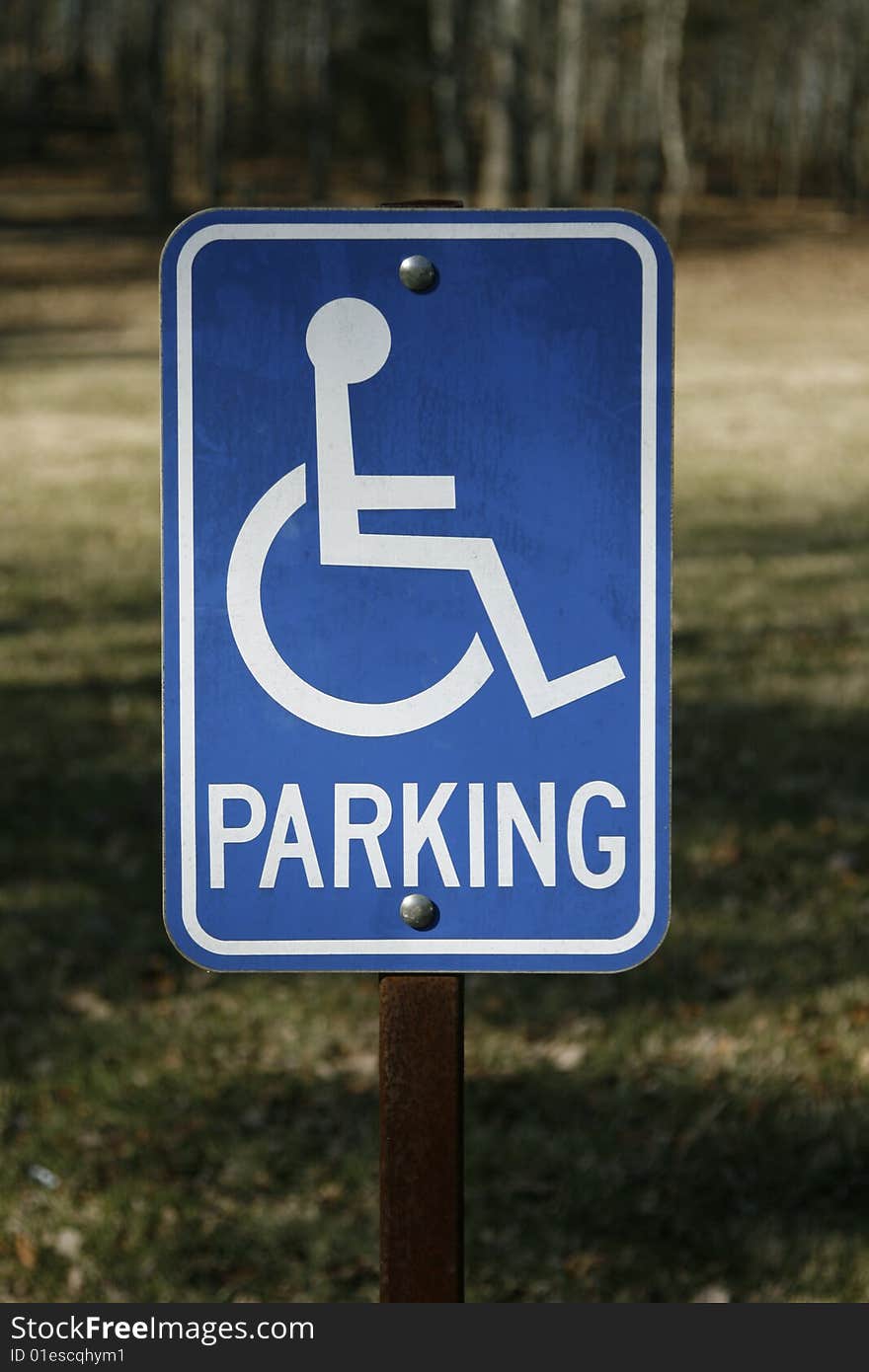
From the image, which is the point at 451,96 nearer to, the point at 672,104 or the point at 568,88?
the point at 568,88

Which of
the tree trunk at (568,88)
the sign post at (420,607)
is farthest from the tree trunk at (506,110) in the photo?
the sign post at (420,607)

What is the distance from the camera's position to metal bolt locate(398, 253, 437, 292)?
67.1 inches

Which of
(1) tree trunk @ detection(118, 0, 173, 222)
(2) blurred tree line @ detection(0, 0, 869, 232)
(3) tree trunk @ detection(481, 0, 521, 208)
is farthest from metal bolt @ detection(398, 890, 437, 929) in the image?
(1) tree trunk @ detection(118, 0, 173, 222)

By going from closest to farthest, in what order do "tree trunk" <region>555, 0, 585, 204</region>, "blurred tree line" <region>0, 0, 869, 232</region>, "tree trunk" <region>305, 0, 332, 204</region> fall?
"blurred tree line" <region>0, 0, 869, 232</region> < "tree trunk" <region>555, 0, 585, 204</region> < "tree trunk" <region>305, 0, 332, 204</region>

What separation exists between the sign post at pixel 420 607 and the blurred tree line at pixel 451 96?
33321 mm

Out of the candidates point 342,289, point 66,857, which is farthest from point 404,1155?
point 66,857

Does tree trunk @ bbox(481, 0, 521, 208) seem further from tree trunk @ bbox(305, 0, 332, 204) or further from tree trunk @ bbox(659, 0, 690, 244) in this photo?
tree trunk @ bbox(305, 0, 332, 204)

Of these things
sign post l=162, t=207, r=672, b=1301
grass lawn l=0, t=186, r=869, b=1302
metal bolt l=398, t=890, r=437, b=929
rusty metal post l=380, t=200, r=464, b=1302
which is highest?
sign post l=162, t=207, r=672, b=1301

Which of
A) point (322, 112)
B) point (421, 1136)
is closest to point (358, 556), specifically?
point (421, 1136)

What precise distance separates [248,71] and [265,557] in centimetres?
7097

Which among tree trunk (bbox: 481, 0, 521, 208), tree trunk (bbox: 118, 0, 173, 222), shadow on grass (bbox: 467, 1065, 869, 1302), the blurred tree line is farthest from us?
tree trunk (bbox: 118, 0, 173, 222)

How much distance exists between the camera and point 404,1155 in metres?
1.78

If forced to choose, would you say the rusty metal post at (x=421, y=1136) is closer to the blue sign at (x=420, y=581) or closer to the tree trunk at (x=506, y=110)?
the blue sign at (x=420, y=581)

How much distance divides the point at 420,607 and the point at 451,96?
37457 mm
